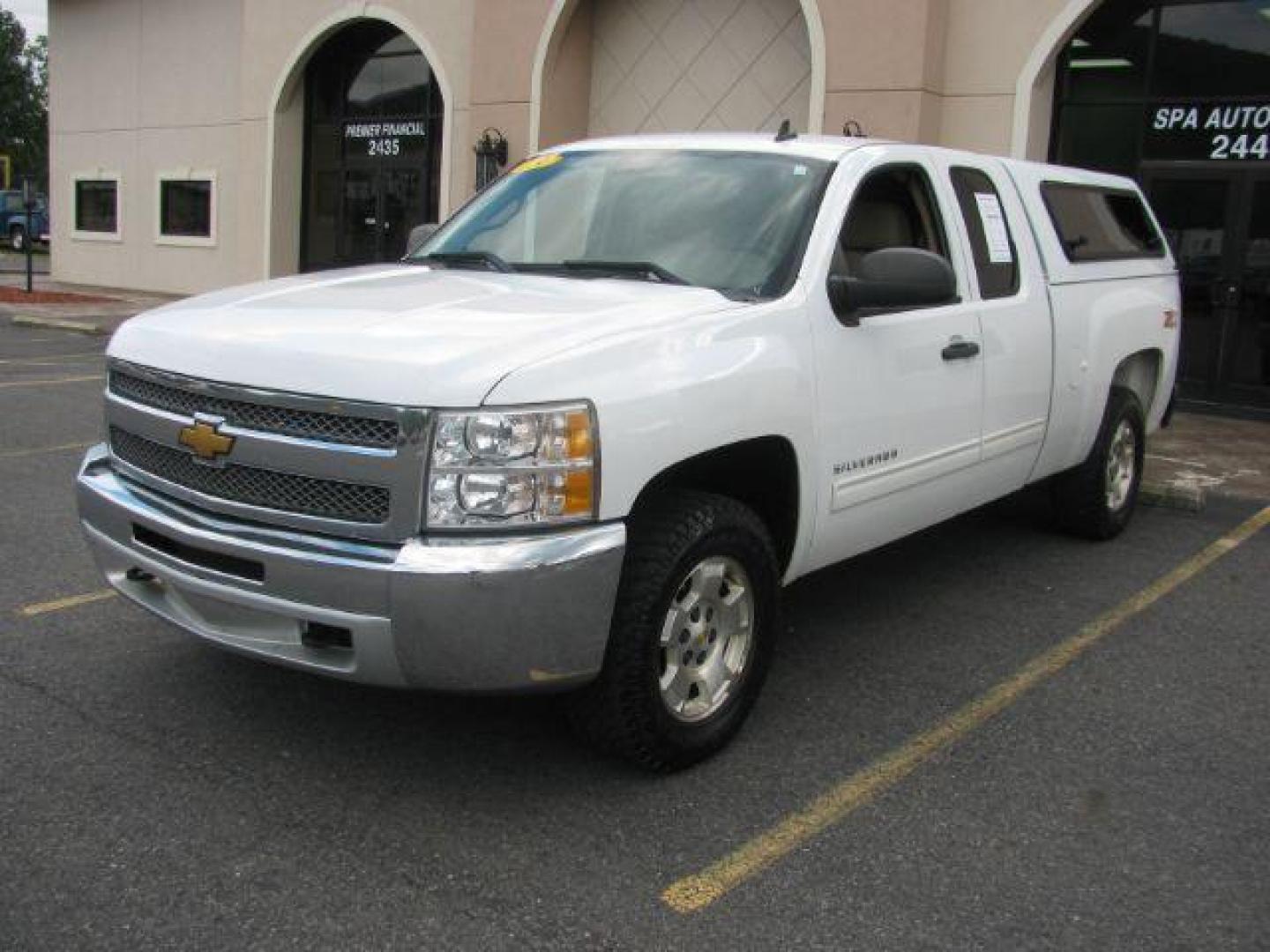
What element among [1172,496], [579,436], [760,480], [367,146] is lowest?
[1172,496]

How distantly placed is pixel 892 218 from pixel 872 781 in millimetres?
2294

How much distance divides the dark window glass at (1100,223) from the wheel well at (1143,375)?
0.59m

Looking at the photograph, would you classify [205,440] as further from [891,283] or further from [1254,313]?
[1254,313]

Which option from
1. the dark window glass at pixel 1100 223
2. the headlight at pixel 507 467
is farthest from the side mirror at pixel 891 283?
the dark window glass at pixel 1100 223

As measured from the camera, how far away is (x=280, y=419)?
3.43 m

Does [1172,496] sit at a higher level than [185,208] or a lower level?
lower

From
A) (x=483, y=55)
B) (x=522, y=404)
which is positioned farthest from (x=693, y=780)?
(x=483, y=55)

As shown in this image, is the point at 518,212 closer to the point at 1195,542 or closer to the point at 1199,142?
the point at 1195,542

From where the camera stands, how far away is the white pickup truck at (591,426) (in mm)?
3244

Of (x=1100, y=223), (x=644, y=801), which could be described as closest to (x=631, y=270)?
(x=644, y=801)

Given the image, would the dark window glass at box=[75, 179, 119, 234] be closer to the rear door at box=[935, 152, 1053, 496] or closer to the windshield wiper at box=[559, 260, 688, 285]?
the rear door at box=[935, 152, 1053, 496]

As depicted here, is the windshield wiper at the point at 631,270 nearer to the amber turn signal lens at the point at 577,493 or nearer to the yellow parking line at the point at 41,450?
the amber turn signal lens at the point at 577,493

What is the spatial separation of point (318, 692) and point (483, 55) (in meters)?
14.4

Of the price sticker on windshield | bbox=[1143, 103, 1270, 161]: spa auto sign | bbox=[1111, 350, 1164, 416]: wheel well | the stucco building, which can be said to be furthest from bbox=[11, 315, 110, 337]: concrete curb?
bbox=[1111, 350, 1164, 416]: wheel well
